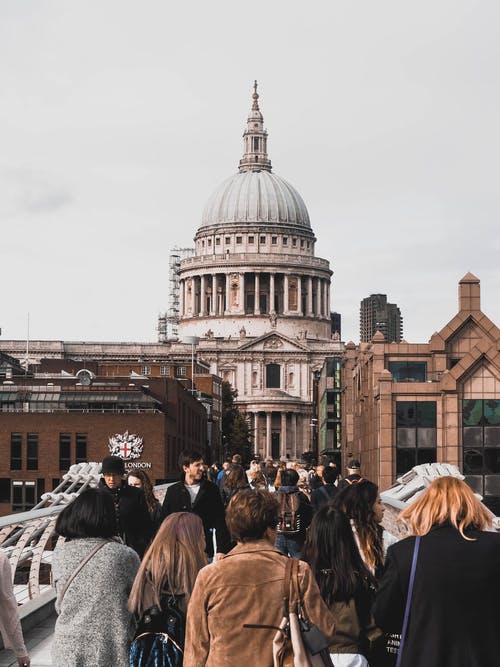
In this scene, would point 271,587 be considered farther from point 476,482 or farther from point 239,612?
point 476,482

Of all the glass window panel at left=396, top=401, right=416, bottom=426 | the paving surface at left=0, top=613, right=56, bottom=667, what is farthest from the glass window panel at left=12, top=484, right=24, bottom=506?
the paving surface at left=0, top=613, right=56, bottom=667

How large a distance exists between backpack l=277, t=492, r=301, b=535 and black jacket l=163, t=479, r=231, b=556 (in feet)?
7.95

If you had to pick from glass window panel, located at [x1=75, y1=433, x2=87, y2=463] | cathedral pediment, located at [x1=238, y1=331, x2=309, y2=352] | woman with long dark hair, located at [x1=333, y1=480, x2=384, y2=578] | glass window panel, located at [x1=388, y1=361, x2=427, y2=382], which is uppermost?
cathedral pediment, located at [x1=238, y1=331, x2=309, y2=352]

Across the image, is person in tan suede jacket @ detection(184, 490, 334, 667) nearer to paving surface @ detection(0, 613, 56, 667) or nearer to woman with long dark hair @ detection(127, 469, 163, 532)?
paving surface @ detection(0, 613, 56, 667)

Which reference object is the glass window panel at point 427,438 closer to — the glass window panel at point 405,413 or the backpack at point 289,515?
the glass window panel at point 405,413

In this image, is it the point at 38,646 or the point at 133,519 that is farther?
the point at 38,646

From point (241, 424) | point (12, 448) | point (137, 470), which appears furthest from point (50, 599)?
point (241, 424)

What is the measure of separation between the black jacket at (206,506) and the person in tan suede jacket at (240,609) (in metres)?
6.34

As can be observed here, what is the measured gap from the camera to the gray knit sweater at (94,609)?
29.1 ft

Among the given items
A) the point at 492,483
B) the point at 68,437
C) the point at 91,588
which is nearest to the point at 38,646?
the point at 91,588

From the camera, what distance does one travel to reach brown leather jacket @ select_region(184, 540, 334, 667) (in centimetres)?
774

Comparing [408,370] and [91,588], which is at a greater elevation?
[408,370]

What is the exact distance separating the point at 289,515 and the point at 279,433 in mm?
167191

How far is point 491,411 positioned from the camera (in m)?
52.8
